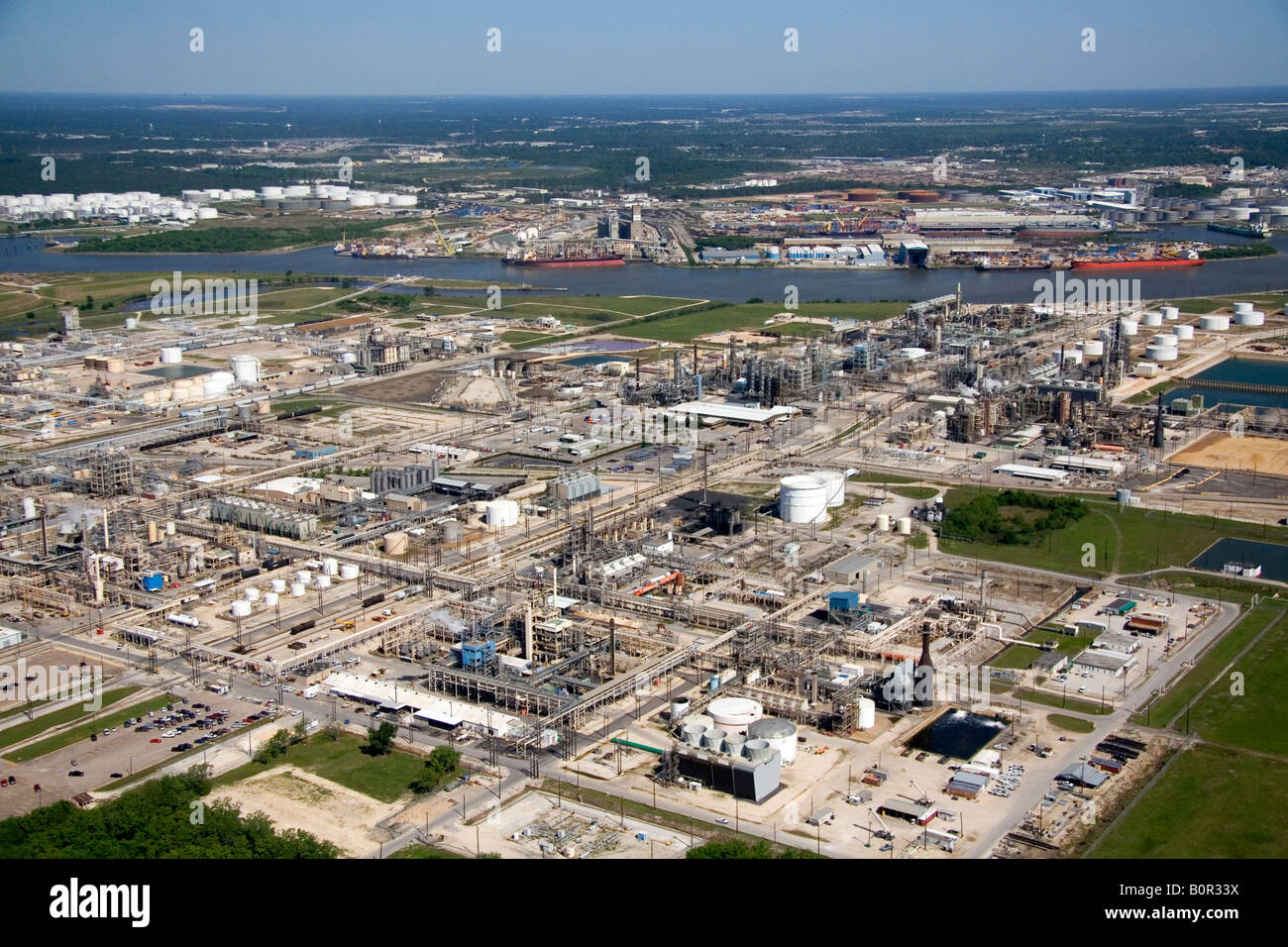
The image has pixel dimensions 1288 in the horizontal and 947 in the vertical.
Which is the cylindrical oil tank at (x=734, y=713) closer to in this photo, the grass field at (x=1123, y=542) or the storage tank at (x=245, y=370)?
the grass field at (x=1123, y=542)

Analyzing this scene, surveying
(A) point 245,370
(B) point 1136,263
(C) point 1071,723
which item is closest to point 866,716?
(C) point 1071,723

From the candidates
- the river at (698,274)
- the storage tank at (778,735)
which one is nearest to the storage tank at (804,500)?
the storage tank at (778,735)

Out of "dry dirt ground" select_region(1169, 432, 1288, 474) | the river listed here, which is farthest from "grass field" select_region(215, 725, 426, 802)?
the river

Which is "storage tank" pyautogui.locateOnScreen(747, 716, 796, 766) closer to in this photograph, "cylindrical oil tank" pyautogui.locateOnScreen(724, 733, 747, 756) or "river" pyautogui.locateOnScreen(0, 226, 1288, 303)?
"cylindrical oil tank" pyautogui.locateOnScreen(724, 733, 747, 756)

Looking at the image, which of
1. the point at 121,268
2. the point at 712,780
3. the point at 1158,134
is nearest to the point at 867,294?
the point at 121,268

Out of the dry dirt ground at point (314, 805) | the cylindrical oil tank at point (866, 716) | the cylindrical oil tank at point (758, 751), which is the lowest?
the dry dirt ground at point (314, 805)

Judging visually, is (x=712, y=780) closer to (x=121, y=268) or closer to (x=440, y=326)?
(x=440, y=326)
